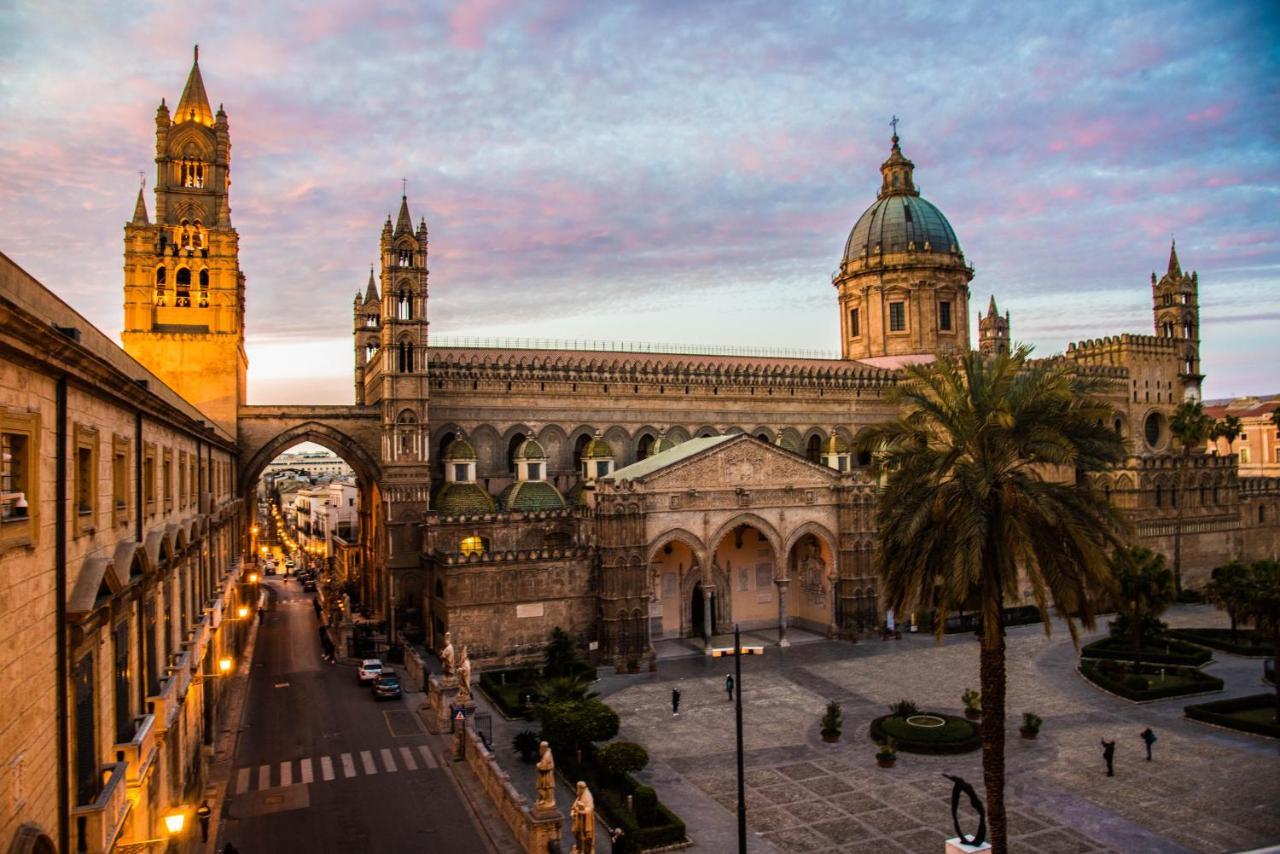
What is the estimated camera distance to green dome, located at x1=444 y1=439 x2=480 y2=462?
164 feet

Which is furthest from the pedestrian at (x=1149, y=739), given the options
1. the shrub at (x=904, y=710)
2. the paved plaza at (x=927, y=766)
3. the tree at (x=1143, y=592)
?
the tree at (x=1143, y=592)

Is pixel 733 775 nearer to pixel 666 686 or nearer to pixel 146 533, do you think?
pixel 666 686

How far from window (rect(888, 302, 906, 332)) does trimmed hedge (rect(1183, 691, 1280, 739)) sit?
41096 millimetres

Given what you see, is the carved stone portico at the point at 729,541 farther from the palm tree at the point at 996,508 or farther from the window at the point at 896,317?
the window at the point at 896,317

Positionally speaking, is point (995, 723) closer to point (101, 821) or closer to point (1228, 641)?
point (101, 821)

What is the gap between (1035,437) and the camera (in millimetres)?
18750

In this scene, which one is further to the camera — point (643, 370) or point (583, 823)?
point (643, 370)

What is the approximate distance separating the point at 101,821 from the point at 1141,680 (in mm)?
36276

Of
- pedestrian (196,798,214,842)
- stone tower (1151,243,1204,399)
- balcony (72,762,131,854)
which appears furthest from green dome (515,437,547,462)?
stone tower (1151,243,1204,399)

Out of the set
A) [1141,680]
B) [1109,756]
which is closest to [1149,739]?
[1109,756]

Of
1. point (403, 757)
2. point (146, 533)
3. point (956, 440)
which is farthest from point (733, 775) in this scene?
point (146, 533)

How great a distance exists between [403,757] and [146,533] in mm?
15330

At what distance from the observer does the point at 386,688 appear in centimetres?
3684

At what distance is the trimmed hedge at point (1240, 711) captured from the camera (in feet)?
97.5
